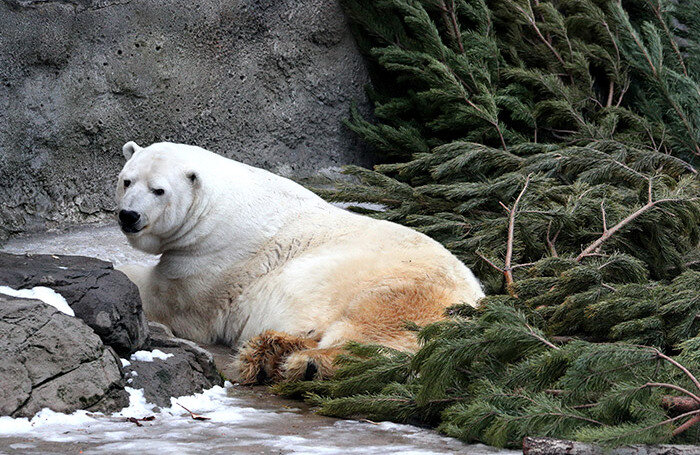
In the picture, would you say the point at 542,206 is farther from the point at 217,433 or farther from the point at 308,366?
the point at 217,433

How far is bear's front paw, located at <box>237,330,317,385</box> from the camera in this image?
3906 millimetres

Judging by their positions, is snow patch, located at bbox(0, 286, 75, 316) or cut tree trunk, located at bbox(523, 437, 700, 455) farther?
snow patch, located at bbox(0, 286, 75, 316)

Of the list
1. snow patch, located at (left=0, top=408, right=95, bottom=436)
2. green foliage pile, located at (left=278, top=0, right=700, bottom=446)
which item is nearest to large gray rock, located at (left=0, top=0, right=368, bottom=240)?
green foliage pile, located at (left=278, top=0, right=700, bottom=446)

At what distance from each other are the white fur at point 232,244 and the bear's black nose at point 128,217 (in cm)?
4

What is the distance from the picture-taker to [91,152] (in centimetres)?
670

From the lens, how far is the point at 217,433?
112 inches

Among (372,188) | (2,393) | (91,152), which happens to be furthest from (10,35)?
(2,393)

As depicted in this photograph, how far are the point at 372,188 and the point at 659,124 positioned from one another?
2.65 meters

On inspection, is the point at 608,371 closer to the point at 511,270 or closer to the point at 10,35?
the point at 511,270

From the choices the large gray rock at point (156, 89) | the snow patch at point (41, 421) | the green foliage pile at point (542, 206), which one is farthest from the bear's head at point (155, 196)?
the snow patch at point (41, 421)

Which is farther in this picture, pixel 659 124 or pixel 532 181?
pixel 659 124

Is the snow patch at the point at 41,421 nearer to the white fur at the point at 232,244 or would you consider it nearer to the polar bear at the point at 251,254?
the polar bear at the point at 251,254

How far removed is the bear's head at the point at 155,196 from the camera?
15.6 ft

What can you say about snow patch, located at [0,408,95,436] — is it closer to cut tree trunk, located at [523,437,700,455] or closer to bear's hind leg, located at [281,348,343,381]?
bear's hind leg, located at [281,348,343,381]
